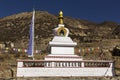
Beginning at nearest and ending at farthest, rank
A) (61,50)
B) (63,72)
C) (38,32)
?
1. (63,72)
2. (61,50)
3. (38,32)

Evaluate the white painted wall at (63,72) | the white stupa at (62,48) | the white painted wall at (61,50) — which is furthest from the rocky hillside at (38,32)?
the white painted wall at (63,72)

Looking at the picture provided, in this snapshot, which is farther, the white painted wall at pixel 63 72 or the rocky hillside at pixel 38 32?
the rocky hillside at pixel 38 32

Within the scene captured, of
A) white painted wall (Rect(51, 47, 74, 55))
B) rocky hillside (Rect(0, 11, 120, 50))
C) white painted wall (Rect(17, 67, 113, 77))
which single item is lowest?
white painted wall (Rect(17, 67, 113, 77))

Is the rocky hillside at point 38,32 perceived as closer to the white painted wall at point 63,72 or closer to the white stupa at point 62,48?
the white stupa at point 62,48

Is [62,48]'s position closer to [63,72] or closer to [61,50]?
[61,50]

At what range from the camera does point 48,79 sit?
2197 centimetres

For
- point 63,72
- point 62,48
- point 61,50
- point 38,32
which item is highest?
point 38,32

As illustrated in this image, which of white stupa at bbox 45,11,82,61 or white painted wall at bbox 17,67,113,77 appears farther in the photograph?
white stupa at bbox 45,11,82,61

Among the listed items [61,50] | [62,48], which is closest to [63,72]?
[61,50]

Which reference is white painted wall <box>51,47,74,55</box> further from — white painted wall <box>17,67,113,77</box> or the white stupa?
white painted wall <box>17,67,113,77</box>

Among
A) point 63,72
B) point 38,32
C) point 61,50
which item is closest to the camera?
point 63,72

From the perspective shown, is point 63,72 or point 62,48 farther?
point 62,48

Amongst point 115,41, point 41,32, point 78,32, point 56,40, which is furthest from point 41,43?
point 56,40

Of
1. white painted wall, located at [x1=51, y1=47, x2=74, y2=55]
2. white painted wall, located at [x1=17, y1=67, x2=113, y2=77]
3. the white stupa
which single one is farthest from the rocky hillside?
white painted wall, located at [x1=17, y1=67, x2=113, y2=77]
